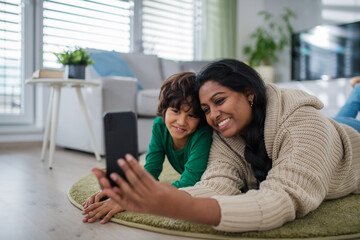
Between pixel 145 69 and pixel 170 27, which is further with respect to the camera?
pixel 170 27

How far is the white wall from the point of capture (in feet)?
13.8

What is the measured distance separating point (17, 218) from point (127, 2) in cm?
318

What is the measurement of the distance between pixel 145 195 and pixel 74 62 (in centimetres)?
155

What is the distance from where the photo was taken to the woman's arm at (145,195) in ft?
1.85

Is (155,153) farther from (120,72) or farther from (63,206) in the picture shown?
(120,72)

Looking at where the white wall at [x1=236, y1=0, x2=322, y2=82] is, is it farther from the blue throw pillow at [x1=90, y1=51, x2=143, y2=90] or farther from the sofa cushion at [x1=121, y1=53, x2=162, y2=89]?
the blue throw pillow at [x1=90, y1=51, x2=143, y2=90]

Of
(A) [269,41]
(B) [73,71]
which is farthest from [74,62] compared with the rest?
(A) [269,41]

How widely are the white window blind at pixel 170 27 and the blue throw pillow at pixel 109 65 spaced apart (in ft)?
4.06

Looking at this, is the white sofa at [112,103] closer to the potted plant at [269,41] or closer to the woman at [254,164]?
the woman at [254,164]

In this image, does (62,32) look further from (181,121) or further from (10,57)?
(181,121)

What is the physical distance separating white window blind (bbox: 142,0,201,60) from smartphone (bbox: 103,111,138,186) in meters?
3.22

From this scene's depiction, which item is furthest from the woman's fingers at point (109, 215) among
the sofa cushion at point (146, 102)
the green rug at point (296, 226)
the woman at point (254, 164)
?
the sofa cushion at point (146, 102)

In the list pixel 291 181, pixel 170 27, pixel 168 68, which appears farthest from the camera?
pixel 170 27

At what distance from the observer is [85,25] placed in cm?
321
